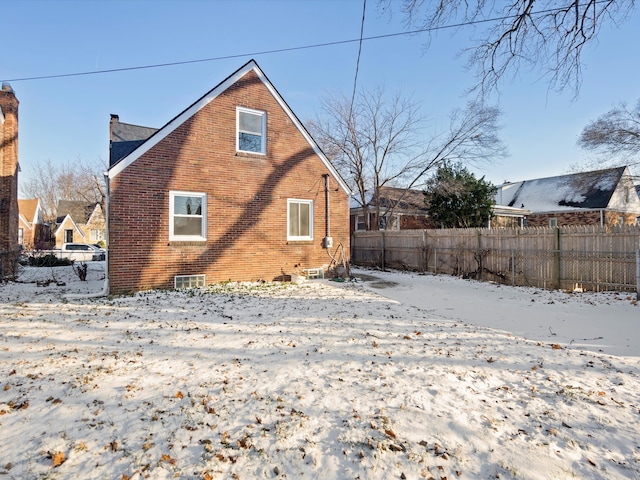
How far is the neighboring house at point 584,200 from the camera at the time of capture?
24.8 m

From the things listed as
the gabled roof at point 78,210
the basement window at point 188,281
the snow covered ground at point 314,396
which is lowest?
the snow covered ground at point 314,396

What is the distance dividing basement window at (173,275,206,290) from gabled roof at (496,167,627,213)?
25.5 metres

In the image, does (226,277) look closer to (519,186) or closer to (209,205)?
(209,205)

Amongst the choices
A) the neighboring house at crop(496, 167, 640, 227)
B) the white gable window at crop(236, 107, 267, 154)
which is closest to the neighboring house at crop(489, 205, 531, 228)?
the neighboring house at crop(496, 167, 640, 227)

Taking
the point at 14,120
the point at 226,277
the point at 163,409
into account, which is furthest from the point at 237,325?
the point at 14,120

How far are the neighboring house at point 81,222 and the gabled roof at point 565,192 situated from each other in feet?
149

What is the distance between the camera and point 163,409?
3.23 metres

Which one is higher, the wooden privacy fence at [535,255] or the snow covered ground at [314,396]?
the wooden privacy fence at [535,255]

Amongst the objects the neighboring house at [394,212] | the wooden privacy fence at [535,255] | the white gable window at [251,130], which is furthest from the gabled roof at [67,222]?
the wooden privacy fence at [535,255]

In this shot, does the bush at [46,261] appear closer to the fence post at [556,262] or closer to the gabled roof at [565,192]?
the fence post at [556,262]

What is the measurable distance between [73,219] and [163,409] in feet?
163

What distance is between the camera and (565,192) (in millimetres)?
27750

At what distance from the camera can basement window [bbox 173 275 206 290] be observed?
9992 mm

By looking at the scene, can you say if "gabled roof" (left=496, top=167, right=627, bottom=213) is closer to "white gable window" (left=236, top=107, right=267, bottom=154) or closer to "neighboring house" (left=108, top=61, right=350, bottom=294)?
"neighboring house" (left=108, top=61, right=350, bottom=294)
